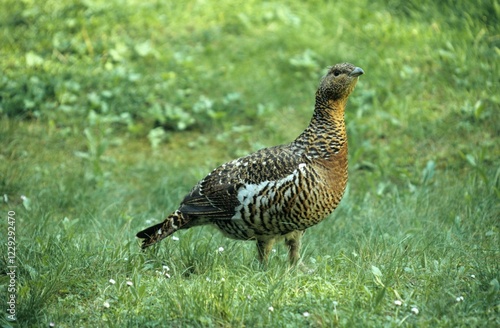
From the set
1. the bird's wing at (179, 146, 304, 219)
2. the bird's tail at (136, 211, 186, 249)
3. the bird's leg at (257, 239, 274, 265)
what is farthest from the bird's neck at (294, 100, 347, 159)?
the bird's tail at (136, 211, 186, 249)

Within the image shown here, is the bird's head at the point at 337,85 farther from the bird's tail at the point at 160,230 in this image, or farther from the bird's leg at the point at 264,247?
the bird's tail at the point at 160,230

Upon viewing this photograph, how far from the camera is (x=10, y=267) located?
191 inches

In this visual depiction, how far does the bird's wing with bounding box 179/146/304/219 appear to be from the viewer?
5203 mm

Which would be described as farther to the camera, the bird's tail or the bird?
the bird's tail

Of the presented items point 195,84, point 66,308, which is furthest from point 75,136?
point 66,308

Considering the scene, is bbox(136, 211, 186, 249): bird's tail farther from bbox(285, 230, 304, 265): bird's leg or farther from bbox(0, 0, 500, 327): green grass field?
bbox(285, 230, 304, 265): bird's leg

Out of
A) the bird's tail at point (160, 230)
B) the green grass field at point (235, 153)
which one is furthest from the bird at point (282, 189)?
the green grass field at point (235, 153)

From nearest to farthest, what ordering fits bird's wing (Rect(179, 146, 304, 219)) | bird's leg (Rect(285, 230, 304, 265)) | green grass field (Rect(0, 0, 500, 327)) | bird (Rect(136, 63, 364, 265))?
green grass field (Rect(0, 0, 500, 327)) < bird (Rect(136, 63, 364, 265)) < bird's wing (Rect(179, 146, 304, 219)) < bird's leg (Rect(285, 230, 304, 265))

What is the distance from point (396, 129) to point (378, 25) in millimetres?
2218

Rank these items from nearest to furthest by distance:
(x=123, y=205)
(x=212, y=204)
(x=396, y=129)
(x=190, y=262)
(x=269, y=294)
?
(x=269, y=294)
(x=190, y=262)
(x=212, y=204)
(x=123, y=205)
(x=396, y=129)

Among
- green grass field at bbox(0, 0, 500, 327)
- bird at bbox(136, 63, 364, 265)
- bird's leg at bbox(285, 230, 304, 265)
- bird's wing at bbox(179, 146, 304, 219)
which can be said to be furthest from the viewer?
bird's leg at bbox(285, 230, 304, 265)

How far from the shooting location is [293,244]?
17.6 ft

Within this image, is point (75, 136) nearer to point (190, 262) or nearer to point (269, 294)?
point (190, 262)

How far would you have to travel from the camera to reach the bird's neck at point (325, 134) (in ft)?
17.3
